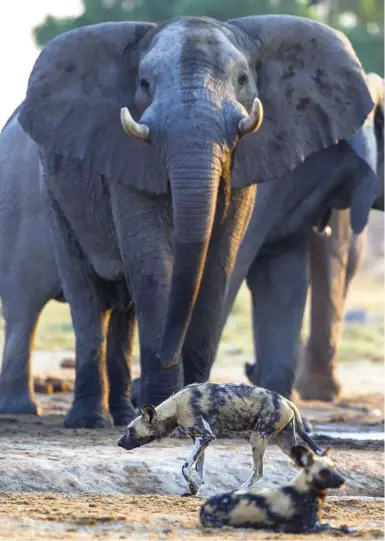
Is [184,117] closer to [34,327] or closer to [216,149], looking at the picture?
[216,149]

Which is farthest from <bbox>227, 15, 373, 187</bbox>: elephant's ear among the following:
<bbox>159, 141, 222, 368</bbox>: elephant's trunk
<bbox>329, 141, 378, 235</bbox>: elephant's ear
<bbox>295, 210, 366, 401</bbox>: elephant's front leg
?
<bbox>295, 210, 366, 401</bbox>: elephant's front leg

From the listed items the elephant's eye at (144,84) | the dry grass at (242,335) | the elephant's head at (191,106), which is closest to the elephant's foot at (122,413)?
the elephant's head at (191,106)

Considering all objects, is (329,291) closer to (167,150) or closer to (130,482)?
(167,150)

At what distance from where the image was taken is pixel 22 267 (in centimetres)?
1477

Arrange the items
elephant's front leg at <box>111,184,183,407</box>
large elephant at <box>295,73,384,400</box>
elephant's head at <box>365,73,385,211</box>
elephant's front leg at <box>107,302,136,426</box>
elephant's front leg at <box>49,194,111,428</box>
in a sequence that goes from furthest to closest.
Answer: large elephant at <box>295,73,384,400</box> → elephant's head at <box>365,73,385,211</box> → elephant's front leg at <box>107,302,136,426</box> → elephant's front leg at <box>49,194,111,428</box> → elephant's front leg at <box>111,184,183,407</box>

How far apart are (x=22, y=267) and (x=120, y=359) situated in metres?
1.31

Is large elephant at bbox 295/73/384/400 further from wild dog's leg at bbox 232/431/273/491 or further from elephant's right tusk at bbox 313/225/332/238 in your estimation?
wild dog's leg at bbox 232/431/273/491

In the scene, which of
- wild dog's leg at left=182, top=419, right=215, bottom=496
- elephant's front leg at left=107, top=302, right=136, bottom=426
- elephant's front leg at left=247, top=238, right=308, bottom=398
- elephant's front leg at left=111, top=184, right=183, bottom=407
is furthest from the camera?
elephant's front leg at left=247, top=238, right=308, bottom=398

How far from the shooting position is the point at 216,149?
11531mm

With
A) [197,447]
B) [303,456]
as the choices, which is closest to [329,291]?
[197,447]

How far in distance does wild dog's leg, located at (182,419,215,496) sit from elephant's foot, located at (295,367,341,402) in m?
8.61

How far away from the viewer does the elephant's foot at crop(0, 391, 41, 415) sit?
46.5 ft

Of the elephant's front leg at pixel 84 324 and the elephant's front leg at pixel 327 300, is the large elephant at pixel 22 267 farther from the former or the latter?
the elephant's front leg at pixel 327 300

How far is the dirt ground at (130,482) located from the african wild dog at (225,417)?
12.5 inches
